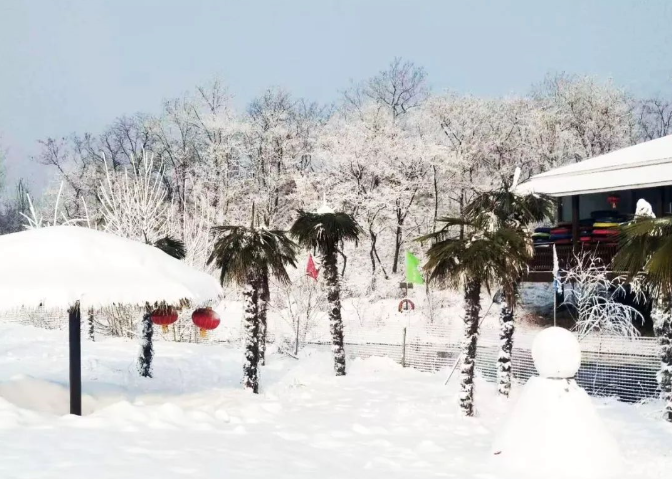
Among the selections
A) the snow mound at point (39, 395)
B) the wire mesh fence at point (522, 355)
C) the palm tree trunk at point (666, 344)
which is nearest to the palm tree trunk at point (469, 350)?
the palm tree trunk at point (666, 344)

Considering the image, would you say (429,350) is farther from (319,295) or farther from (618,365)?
(319,295)

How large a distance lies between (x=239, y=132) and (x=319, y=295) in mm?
15806

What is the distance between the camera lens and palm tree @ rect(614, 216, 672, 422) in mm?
8656

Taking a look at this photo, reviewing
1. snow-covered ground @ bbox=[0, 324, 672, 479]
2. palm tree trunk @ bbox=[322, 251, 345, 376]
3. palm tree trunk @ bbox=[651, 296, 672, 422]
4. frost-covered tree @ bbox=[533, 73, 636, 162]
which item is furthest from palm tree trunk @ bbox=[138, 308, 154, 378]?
frost-covered tree @ bbox=[533, 73, 636, 162]

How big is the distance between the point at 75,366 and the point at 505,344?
7.16m

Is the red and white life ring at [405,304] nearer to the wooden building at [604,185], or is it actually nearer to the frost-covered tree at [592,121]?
the wooden building at [604,185]

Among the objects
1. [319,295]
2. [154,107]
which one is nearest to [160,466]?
[319,295]

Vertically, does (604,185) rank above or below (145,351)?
above

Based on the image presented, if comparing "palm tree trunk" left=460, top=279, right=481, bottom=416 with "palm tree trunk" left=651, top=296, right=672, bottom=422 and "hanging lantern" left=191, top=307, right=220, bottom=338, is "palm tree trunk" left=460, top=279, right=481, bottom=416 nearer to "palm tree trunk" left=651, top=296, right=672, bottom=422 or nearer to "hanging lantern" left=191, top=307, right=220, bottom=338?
"palm tree trunk" left=651, top=296, right=672, bottom=422

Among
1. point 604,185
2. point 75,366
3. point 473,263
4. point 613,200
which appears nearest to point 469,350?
point 473,263

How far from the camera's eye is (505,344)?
11.8 metres

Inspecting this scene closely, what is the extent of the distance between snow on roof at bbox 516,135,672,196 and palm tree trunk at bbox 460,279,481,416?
6.60 m

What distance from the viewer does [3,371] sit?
42.7 ft

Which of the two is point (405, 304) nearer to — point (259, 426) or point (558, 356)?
point (259, 426)
